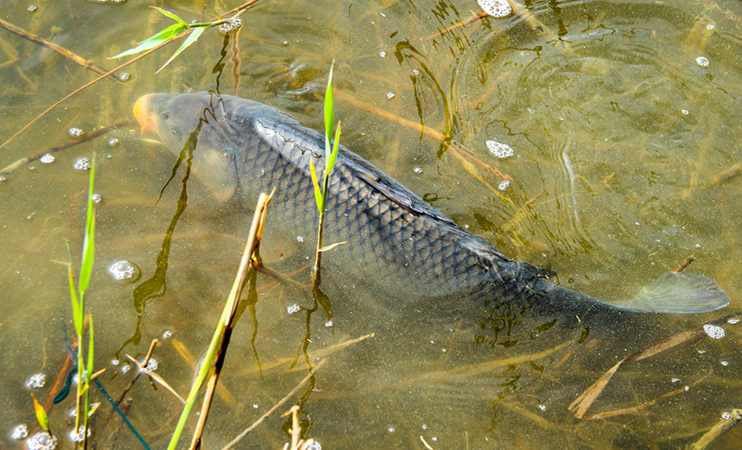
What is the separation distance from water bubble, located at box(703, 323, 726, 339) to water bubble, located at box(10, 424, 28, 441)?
3.71 metres

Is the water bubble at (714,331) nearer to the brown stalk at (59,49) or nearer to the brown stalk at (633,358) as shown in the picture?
the brown stalk at (633,358)

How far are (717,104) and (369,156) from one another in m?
2.69

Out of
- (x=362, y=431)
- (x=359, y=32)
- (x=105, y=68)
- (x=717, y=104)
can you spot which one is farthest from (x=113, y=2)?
(x=717, y=104)

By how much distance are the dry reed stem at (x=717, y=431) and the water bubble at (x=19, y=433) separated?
333cm

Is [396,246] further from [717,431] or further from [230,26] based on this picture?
[230,26]

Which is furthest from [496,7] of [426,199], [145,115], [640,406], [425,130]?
[640,406]

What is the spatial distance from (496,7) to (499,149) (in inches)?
57.7

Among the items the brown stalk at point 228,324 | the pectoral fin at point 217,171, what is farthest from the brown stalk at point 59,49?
the brown stalk at point 228,324

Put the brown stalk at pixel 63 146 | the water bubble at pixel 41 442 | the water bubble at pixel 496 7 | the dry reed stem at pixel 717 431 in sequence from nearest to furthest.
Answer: the water bubble at pixel 41 442
the dry reed stem at pixel 717 431
the brown stalk at pixel 63 146
the water bubble at pixel 496 7

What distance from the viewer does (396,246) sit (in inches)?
110

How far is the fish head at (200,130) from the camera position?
3213 millimetres

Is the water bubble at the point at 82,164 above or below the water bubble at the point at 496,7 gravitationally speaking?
below

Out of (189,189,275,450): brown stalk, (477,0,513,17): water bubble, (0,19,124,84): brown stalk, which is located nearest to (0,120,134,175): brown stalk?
(0,19,124,84): brown stalk

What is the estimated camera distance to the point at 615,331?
2.90 meters
